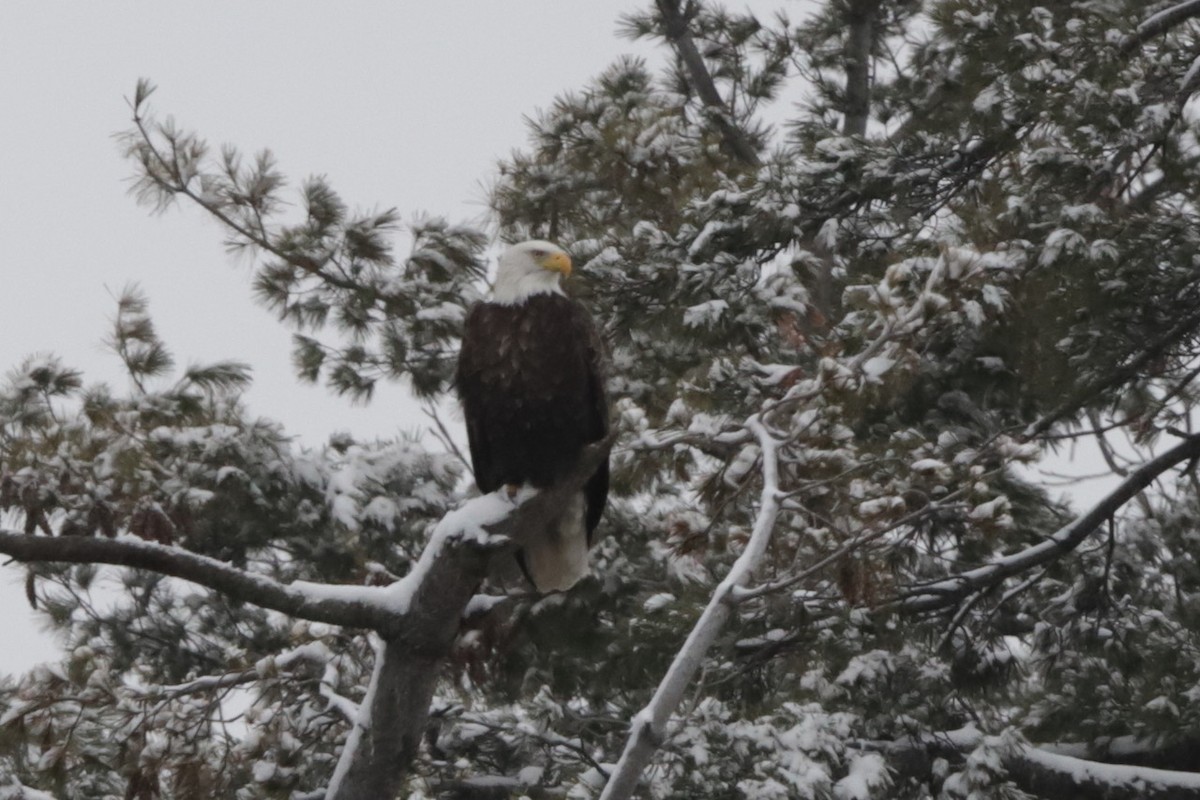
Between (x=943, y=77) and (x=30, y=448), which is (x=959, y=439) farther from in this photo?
(x=30, y=448)

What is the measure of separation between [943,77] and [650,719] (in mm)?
4713

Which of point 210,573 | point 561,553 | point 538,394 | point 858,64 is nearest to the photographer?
point 210,573

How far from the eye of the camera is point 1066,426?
532 centimetres

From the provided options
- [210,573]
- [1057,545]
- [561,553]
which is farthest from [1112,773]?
[210,573]

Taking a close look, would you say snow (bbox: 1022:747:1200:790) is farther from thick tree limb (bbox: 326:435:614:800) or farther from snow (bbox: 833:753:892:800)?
thick tree limb (bbox: 326:435:614:800)

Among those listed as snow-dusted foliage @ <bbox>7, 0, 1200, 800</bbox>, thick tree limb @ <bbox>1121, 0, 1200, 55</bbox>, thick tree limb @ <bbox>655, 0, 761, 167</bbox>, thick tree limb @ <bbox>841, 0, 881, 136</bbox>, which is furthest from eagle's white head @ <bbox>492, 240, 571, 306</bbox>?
thick tree limb @ <bbox>655, 0, 761, 167</bbox>

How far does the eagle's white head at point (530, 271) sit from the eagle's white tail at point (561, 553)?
22.9 inches

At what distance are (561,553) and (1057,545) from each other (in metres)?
1.49

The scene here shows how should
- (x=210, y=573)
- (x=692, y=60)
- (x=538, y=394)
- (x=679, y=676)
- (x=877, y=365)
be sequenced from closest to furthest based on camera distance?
(x=679, y=676) < (x=210, y=573) < (x=877, y=365) < (x=538, y=394) < (x=692, y=60)

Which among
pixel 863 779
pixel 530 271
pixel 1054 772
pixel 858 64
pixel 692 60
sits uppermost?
pixel 692 60

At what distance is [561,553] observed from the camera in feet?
13.6

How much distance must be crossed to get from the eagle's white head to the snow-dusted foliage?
1.76ft

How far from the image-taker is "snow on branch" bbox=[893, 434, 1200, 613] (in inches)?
173

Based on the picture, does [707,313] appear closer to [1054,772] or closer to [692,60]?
[1054,772]
